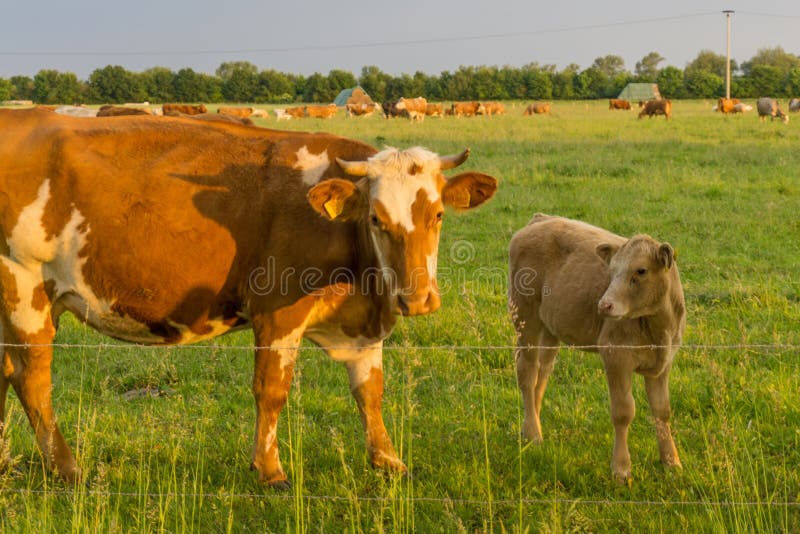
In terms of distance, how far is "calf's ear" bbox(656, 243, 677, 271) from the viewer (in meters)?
5.07

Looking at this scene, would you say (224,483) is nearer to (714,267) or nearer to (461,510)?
(461,510)

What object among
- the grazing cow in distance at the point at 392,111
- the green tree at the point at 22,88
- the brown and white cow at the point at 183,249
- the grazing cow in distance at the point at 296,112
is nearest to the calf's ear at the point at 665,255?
the brown and white cow at the point at 183,249

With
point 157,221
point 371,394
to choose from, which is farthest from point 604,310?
point 157,221

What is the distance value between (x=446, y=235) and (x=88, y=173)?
749 centimetres

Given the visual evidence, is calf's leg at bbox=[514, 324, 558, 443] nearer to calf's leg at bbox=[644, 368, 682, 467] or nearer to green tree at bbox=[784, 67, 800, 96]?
calf's leg at bbox=[644, 368, 682, 467]

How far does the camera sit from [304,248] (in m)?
5.21

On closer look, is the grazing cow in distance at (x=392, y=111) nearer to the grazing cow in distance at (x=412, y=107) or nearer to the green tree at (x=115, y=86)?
Answer: the grazing cow in distance at (x=412, y=107)

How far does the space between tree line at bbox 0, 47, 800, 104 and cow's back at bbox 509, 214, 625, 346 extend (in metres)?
84.0

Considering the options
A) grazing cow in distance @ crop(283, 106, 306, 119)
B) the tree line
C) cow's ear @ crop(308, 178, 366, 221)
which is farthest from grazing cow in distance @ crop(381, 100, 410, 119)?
cow's ear @ crop(308, 178, 366, 221)

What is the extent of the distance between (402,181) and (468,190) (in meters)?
0.65

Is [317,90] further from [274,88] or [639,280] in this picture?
[639,280]

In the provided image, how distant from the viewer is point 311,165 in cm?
539

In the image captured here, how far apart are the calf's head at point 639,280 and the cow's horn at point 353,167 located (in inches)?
62.8

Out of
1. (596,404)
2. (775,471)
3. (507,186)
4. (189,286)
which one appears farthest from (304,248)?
(507,186)
